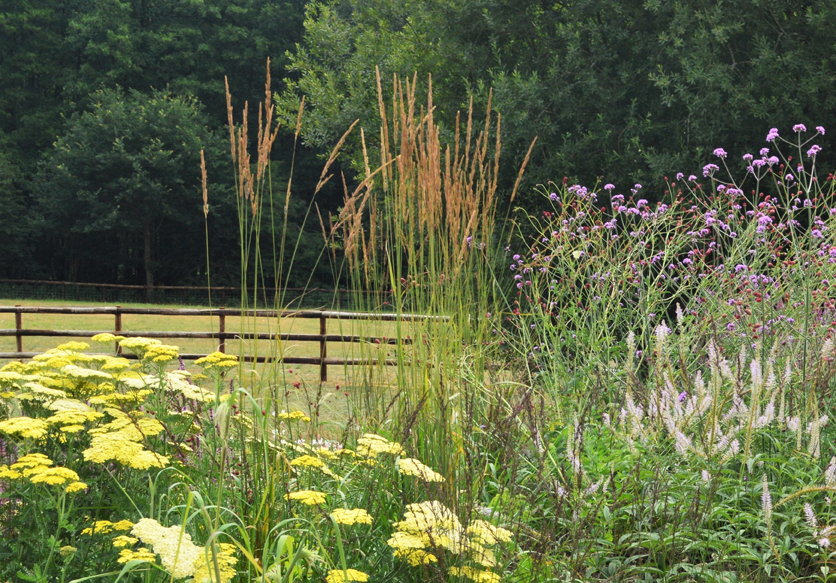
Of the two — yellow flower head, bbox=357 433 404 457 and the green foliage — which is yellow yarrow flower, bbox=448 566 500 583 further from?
the green foliage

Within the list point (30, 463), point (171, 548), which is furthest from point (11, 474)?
point (171, 548)

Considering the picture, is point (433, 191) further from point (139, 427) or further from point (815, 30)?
point (815, 30)

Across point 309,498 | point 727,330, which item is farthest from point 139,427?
point 727,330

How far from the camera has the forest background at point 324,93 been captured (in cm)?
1081

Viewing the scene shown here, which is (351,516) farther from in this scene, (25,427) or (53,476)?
(25,427)

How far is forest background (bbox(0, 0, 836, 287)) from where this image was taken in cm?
1081

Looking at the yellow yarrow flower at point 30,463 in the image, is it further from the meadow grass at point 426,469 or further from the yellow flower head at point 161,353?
the yellow flower head at point 161,353

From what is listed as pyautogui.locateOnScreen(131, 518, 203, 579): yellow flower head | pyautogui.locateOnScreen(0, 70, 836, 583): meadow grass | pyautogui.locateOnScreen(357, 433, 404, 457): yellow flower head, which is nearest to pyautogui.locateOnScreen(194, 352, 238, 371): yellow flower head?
pyautogui.locateOnScreen(0, 70, 836, 583): meadow grass

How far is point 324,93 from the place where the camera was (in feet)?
50.0

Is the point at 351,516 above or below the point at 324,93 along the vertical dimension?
below

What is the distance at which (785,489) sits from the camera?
254cm

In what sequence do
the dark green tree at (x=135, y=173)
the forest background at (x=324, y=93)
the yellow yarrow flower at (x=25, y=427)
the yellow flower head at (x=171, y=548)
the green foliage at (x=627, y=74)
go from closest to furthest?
the yellow flower head at (x=171, y=548)
the yellow yarrow flower at (x=25, y=427)
the green foliage at (x=627, y=74)
the forest background at (x=324, y=93)
the dark green tree at (x=135, y=173)

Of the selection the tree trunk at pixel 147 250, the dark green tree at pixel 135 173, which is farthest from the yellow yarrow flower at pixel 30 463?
the tree trunk at pixel 147 250

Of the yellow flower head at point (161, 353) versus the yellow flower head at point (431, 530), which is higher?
the yellow flower head at point (161, 353)
